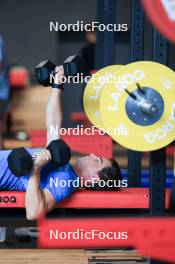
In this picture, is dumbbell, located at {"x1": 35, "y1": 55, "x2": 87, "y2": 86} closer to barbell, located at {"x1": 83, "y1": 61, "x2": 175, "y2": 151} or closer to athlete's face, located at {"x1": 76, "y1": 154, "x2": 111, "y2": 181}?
athlete's face, located at {"x1": 76, "y1": 154, "x2": 111, "y2": 181}

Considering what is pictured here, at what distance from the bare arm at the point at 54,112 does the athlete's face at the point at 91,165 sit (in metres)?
0.34

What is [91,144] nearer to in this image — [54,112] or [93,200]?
[54,112]

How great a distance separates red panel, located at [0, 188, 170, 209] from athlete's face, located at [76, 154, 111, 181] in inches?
3.9

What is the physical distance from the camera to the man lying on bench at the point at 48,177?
291 centimetres

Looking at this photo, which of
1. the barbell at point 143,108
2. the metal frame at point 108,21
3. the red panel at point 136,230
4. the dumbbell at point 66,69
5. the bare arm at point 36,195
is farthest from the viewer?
the metal frame at point 108,21

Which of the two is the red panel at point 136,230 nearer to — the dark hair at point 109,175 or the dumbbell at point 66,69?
the dark hair at point 109,175

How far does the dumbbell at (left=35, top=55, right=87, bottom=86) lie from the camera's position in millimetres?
3322

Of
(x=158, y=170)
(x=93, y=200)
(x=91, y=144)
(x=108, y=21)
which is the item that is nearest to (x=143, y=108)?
(x=158, y=170)

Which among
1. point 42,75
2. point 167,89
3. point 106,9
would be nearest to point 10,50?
point 106,9

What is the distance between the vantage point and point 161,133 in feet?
9.07

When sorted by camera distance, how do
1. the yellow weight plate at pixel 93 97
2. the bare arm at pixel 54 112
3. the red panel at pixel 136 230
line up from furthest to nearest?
the yellow weight plate at pixel 93 97
the bare arm at pixel 54 112
the red panel at pixel 136 230

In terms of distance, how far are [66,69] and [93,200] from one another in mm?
688

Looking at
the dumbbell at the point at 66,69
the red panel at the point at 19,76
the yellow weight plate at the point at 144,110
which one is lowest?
the yellow weight plate at the point at 144,110

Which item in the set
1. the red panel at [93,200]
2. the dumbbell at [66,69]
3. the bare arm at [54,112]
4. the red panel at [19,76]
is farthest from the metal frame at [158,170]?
the red panel at [19,76]
